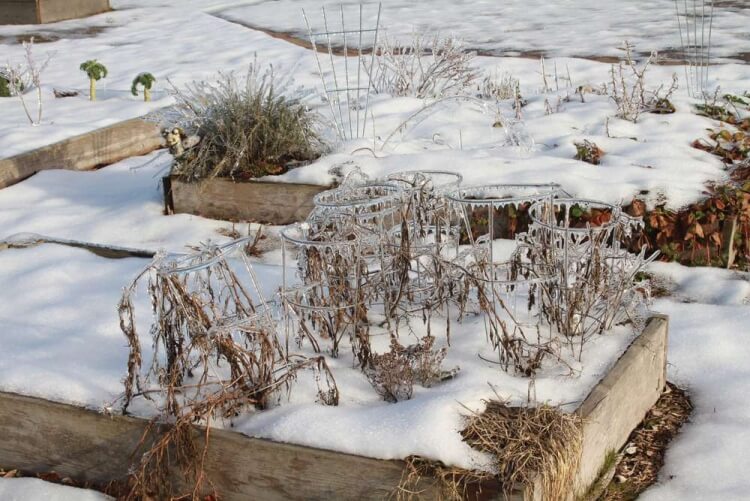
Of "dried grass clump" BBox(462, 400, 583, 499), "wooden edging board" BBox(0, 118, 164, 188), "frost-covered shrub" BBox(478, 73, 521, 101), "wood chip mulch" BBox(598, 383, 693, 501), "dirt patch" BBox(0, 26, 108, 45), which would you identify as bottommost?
"wood chip mulch" BBox(598, 383, 693, 501)

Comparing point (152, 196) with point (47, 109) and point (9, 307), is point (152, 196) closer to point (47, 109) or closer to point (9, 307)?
point (9, 307)

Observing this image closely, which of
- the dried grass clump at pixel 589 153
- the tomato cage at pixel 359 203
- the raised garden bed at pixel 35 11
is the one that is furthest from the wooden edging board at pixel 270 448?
the raised garden bed at pixel 35 11

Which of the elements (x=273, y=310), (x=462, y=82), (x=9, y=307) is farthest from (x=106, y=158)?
(x=273, y=310)

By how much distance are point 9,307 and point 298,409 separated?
1.66 m

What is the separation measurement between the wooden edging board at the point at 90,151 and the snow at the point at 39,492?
361 cm

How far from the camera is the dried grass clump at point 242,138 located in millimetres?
6047

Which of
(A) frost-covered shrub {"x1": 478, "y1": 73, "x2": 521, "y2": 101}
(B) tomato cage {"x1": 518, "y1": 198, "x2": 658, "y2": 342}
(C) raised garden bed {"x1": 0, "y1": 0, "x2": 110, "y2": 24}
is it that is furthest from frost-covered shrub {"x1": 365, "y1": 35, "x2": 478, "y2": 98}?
(C) raised garden bed {"x1": 0, "y1": 0, "x2": 110, "y2": 24}

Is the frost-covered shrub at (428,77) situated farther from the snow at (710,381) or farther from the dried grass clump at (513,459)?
the dried grass clump at (513,459)

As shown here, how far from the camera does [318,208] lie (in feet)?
13.0

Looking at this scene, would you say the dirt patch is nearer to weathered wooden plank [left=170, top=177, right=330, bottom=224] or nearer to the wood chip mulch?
weathered wooden plank [left=170, top=177, right=330, bottom=224]

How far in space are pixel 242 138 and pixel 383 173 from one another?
83cm

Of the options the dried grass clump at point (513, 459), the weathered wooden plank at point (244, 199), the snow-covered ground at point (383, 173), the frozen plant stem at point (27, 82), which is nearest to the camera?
the dried grass clump at point (513, 459)

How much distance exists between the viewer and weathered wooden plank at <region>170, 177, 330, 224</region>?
5.94 m

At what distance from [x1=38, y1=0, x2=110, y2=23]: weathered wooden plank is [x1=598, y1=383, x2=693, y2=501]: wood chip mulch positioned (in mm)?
12003
